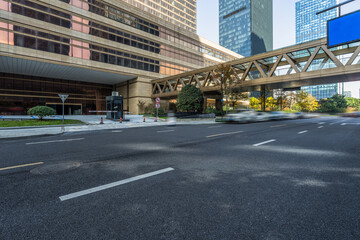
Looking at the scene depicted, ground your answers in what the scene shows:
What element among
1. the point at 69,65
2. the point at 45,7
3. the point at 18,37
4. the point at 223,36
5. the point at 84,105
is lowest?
the point at 84,105

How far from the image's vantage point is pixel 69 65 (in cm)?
3023

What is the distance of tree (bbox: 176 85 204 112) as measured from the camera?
29.8 m

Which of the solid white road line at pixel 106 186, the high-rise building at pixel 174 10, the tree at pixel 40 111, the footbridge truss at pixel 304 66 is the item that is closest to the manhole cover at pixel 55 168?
the solid white road line at pixel 106 186

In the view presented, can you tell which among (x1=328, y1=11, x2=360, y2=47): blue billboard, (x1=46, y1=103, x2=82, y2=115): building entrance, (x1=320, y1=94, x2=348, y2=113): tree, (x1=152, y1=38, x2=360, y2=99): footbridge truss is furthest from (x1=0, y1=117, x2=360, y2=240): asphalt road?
(x1=320, y1=94, x2=348, y2=113): tree

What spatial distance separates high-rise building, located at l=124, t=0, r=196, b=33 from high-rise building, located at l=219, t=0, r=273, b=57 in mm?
64390

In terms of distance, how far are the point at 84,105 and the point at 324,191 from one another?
45005 millimetres

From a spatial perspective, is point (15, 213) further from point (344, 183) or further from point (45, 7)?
point (45, 7)

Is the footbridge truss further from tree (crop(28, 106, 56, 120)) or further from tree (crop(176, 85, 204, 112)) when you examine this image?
tree (crop(28, 106, 56, 120))

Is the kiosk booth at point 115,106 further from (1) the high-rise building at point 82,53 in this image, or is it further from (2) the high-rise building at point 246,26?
(2) the high-rise building at point 246,26

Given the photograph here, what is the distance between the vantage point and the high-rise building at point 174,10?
60.7 m

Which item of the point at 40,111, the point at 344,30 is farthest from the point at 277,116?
the point at 40,111

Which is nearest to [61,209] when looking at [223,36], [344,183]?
[344,183]

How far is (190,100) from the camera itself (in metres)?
29.7

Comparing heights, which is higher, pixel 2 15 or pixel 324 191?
pixel 2 15
